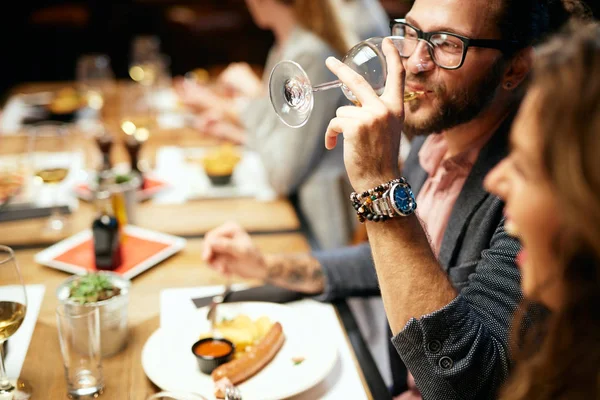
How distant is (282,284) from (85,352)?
587 mm

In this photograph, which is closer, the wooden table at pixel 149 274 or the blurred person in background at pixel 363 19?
the wooden table at pixel 149 274

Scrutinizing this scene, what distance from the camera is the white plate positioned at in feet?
4.18

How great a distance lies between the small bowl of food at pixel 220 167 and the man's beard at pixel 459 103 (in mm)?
1092

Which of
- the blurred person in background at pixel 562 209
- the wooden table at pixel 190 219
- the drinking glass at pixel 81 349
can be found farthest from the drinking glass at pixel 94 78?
the blurred person in background at pixel 562 209

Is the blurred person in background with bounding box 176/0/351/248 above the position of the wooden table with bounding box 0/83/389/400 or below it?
above

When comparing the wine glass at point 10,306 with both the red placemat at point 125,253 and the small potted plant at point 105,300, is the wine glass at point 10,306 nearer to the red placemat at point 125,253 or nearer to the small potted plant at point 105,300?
the small potted plant at point 105,300

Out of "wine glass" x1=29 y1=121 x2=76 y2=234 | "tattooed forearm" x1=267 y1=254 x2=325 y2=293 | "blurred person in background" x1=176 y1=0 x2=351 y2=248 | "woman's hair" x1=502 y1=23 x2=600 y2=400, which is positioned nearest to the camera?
"woman's hair" x1=502 y1=23 x2=600 y2=400

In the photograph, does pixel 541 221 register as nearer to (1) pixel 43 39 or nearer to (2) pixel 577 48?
(2) pixel 577 48

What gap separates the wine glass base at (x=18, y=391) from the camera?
49.0 inches

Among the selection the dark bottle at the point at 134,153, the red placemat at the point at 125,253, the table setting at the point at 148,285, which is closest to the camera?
the table setting at the point at 148,285

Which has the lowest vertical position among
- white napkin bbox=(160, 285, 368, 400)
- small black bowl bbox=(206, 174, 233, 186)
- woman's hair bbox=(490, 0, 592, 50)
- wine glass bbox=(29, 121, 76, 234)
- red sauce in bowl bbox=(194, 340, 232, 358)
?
white napkin bbox=(160, 285, 368, 400)

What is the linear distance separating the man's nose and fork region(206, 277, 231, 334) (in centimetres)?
77

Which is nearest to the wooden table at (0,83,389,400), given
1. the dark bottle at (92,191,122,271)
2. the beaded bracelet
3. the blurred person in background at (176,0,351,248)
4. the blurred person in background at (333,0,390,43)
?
the dark bottle at (92,191,122,271)

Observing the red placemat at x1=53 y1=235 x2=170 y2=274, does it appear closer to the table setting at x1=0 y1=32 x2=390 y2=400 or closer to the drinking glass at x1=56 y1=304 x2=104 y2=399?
the table setting at x1=0 y1=32 x2=390 y2=400
